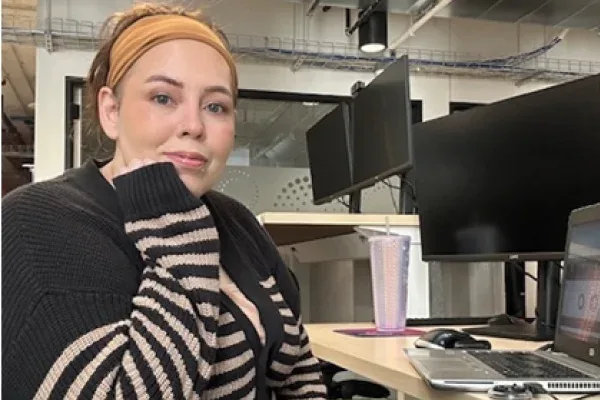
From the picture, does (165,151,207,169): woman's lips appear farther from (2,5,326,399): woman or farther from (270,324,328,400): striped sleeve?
(270,324,328,400): striped sleeve

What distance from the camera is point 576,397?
79cm

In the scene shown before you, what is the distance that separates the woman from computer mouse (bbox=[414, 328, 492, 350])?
0.85ft

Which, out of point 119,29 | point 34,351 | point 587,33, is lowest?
point 34,351

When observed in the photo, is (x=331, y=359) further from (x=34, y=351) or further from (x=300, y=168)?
(x=300, y=168)

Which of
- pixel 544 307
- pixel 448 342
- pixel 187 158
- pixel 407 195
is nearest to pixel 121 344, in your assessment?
pixel 187 158

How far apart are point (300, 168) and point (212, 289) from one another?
3.90 meters

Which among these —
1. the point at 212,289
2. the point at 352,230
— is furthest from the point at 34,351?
the point at 352,230

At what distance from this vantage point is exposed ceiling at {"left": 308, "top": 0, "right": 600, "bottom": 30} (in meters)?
3.79

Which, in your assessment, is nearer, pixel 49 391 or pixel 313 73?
pixel 49 391

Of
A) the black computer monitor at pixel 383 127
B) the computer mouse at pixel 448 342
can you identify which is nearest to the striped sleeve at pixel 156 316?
the computer mouse at pixel 448 342

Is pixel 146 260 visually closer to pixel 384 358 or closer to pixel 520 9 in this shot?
pixel 384 358

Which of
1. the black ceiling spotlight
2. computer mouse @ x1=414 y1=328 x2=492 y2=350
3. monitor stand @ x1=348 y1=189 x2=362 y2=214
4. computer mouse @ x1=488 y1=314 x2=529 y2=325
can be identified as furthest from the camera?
the black ceiling spotlight

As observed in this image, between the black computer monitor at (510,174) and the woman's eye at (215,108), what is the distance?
809mm

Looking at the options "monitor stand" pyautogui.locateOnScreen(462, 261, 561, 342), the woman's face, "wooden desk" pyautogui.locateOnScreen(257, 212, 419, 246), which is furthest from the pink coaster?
the woman's face
